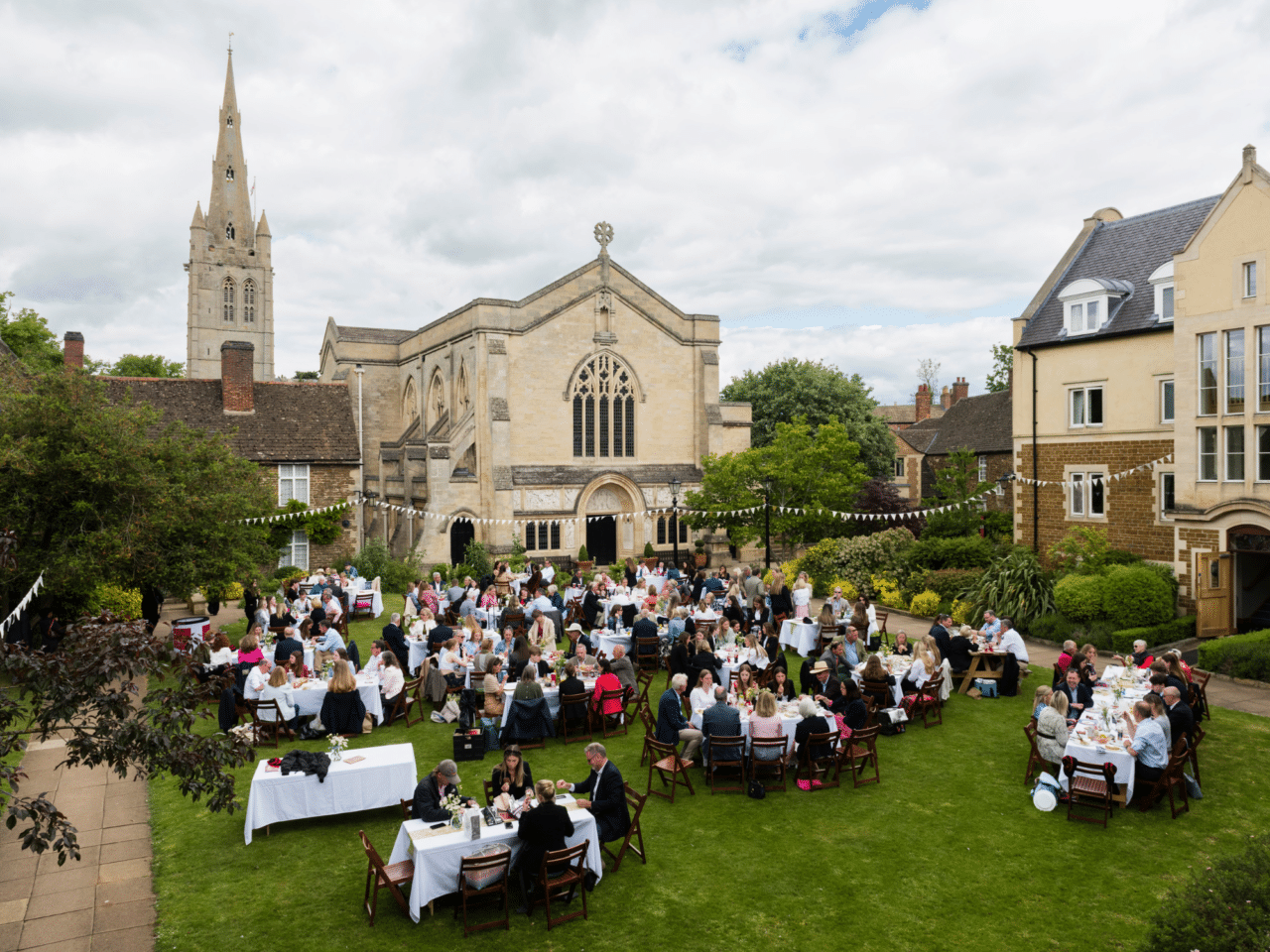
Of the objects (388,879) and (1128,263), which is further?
(1128,263)

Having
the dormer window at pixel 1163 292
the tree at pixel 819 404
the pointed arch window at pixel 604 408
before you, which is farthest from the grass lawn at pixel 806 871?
the tree at pixel 819 404

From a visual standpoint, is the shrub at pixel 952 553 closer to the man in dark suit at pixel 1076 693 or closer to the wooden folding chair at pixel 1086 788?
the man in dark suit at pixel 1076 693

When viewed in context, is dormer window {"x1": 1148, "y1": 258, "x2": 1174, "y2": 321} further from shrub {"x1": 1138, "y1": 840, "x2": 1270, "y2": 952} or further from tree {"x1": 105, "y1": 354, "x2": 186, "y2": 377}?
tree {"x1": 105, "y1": 354, "x2": 186, "y2": 377}

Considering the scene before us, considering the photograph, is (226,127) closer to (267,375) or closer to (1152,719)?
(267,375)

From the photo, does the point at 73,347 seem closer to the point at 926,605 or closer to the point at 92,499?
the point at 92,499

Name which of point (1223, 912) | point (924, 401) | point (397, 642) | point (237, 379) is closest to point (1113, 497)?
point (397, 642)

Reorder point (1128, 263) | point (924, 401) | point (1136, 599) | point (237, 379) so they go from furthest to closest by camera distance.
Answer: point (924, 401) < point (237, 379) < point (1128, 263) < point (1136, 599)
